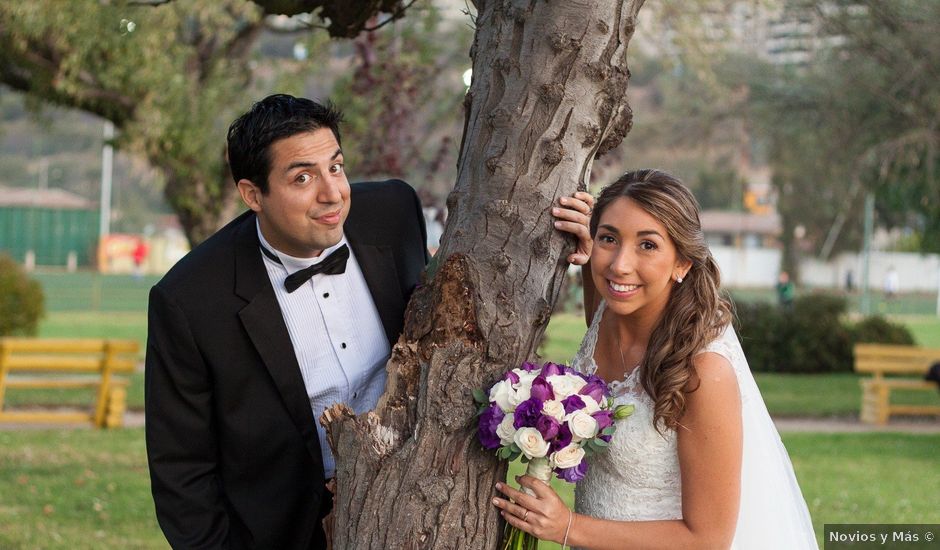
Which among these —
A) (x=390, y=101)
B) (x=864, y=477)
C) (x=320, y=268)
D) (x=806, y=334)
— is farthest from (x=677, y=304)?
(x=806, y=334)

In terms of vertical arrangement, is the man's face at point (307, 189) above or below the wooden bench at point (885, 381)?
above

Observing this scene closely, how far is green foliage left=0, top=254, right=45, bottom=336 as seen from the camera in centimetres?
2009

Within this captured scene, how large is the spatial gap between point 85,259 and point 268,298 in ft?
227

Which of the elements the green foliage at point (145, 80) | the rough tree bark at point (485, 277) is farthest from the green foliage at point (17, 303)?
the rough tree bark at point (485, 277)

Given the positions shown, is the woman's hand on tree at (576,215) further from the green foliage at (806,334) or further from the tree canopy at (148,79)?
the green foliage at (806,334)

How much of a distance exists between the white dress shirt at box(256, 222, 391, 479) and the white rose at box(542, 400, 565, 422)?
0.82 meters

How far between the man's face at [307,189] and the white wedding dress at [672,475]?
1.03 meters

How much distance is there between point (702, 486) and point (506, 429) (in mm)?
626

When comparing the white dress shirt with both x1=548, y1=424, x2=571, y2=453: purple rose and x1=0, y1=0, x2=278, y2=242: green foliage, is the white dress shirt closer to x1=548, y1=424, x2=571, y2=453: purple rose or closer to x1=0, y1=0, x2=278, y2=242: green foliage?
x1=548, y1=424, x2=571, y2=453: purple rose

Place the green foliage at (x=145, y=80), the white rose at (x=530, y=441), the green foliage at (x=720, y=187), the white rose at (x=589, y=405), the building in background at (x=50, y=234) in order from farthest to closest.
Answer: the green foliage at (x=720, y=187)
the building in background at (x=50, y=234)
the green foliage at (x=145, y=80)
the white rose at (x=589, y=405)
the white rose at (x=530, y=441)

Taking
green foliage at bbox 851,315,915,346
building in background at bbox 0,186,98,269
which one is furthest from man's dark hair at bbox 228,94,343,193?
building in background at bbox 0,186,98,269

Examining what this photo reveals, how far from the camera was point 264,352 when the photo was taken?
135 inches

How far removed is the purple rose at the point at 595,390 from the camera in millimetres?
2938

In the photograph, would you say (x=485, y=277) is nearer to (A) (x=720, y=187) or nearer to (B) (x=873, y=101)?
(B) (x=873, y=101)
